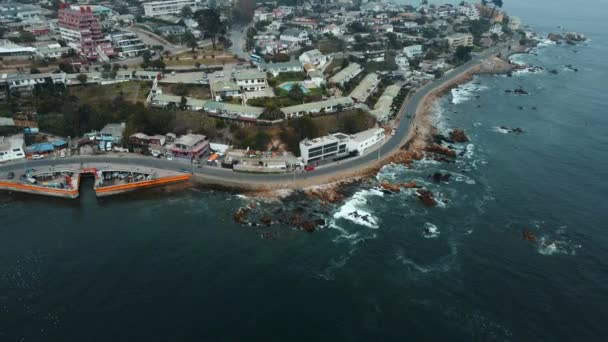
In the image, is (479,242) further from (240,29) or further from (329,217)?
(240,29)

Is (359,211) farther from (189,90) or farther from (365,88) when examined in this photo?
(189,90)

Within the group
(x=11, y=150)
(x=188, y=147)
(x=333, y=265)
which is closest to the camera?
(x=333, y=265)

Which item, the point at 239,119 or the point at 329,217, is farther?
the point at 239,119

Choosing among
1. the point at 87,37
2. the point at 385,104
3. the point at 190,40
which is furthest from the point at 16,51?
Result: the point at 385,104

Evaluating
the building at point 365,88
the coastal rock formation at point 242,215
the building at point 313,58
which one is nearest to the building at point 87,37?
the building at point 313,58

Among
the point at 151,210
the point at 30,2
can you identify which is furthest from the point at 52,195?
the point at 30,2

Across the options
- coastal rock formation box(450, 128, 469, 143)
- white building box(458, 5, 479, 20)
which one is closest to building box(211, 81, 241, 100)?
coastal rock formation box(450, 128, 469, 143)
